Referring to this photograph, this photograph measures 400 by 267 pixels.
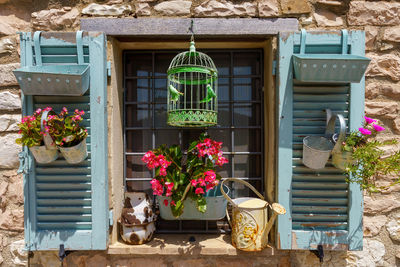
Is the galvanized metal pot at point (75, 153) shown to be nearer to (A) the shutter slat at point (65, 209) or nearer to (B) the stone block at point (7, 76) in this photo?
(A) the shutter slat at point (65, 209)

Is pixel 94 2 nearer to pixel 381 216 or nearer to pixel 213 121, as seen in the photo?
pixel 213 121

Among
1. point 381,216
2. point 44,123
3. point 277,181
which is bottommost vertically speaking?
point 381,216

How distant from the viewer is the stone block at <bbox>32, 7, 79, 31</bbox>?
2.35 meters

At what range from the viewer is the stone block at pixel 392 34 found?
232 cm

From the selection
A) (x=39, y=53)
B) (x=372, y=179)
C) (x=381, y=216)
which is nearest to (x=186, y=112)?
(x=39, y=53)

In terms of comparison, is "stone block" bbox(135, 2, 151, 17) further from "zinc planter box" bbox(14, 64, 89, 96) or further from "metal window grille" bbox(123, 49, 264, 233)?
"zinc planter box" bbox(14, 64, 89, 96)

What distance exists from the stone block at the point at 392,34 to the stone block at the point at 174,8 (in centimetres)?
164

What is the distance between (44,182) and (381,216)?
2.78 meters

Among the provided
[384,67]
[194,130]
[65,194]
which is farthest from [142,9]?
[384,67]

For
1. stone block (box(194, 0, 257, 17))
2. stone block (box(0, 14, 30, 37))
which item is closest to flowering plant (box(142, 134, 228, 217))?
stone block (box(194, 0, 257, 17))

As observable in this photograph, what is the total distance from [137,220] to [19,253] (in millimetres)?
1076

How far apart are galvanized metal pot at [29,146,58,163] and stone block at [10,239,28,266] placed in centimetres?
88

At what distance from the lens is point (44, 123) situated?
1.90 metres

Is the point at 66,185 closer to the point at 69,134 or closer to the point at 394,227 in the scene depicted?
the point at 69,134
